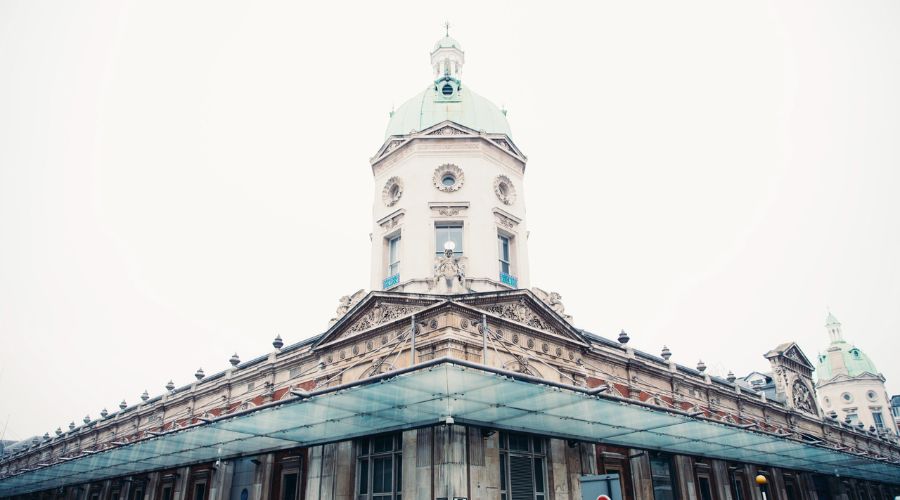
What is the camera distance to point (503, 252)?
28.4 m

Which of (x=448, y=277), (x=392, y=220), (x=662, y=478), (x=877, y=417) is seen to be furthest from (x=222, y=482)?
(x=877, y=417)

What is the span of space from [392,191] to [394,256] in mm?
3373

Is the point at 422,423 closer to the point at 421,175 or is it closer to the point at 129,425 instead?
the point at 421,175

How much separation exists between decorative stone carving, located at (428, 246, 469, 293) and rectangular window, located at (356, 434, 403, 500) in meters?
5.83

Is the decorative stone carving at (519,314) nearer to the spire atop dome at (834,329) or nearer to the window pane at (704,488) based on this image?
the window pane at (704,488)

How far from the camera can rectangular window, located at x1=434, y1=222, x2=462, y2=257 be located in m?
26.8

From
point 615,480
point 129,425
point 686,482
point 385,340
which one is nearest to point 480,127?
point 385,340

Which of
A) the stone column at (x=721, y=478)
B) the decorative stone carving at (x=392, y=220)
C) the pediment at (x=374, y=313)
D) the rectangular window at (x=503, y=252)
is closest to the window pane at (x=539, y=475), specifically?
the pediment at (x=374, y=313)

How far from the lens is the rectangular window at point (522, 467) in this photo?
21109 mm

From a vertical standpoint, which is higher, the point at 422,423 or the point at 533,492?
the point at 422,423

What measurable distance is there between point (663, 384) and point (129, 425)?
114 ft

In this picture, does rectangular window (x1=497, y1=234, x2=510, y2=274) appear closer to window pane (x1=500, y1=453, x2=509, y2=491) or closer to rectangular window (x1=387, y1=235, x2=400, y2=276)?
rectangular window (x1=387, y1=235, x2=400, y2=276)

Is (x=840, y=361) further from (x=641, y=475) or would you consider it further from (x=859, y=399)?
(x=641, y=475)

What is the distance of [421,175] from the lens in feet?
92.7
